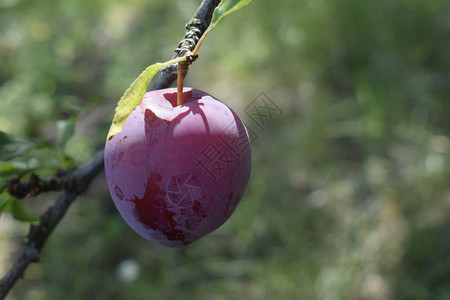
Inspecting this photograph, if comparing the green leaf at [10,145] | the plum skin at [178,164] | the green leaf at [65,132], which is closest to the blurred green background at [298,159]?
the green leaf at [65,132]

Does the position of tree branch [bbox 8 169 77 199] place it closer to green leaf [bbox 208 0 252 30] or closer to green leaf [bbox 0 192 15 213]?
green leaf [bbox 0 192 15 213]

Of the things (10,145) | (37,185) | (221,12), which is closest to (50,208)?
(37,185)

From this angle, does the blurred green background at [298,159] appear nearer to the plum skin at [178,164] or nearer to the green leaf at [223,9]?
the plum skin at [178,164]

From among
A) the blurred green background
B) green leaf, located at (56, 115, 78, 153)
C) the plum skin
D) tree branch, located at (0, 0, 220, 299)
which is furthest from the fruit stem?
the blurred green background

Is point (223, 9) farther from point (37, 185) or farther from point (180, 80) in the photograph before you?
point (37, 185)

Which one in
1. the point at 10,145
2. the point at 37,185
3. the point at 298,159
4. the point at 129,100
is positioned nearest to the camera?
the point at 129,100

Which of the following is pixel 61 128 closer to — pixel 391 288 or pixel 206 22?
pixel 206 22
